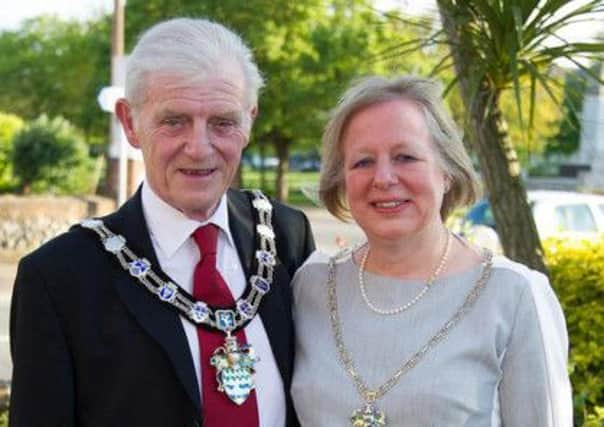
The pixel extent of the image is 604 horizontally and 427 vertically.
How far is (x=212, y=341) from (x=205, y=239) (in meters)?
0.28

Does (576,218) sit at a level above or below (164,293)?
below

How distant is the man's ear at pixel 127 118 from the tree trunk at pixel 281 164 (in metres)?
24.8

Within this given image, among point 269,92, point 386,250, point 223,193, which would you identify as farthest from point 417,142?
point 269,92

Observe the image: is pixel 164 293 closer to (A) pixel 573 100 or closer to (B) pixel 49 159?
(A) pixel 573 100

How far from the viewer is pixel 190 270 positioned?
244cm

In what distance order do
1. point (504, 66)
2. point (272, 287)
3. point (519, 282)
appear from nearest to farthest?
point (519, 282), point (272, 287), point (504, 66)

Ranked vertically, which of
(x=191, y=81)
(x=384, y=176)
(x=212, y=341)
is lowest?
(x=212, y=341)

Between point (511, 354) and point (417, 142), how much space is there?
59 centimetres

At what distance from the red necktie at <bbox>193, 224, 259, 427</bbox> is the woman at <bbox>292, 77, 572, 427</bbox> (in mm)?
204

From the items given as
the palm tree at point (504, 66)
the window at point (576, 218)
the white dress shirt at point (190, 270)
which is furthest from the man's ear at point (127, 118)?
the window at point (576, 218)

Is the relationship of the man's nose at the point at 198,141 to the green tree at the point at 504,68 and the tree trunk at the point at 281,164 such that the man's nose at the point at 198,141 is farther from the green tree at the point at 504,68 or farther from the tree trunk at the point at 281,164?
the tree trunk at the point at 281,164

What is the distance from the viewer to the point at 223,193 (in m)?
2.45

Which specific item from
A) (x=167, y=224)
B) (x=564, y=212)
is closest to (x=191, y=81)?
(x=167, y=224)

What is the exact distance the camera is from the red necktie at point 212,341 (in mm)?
2307
